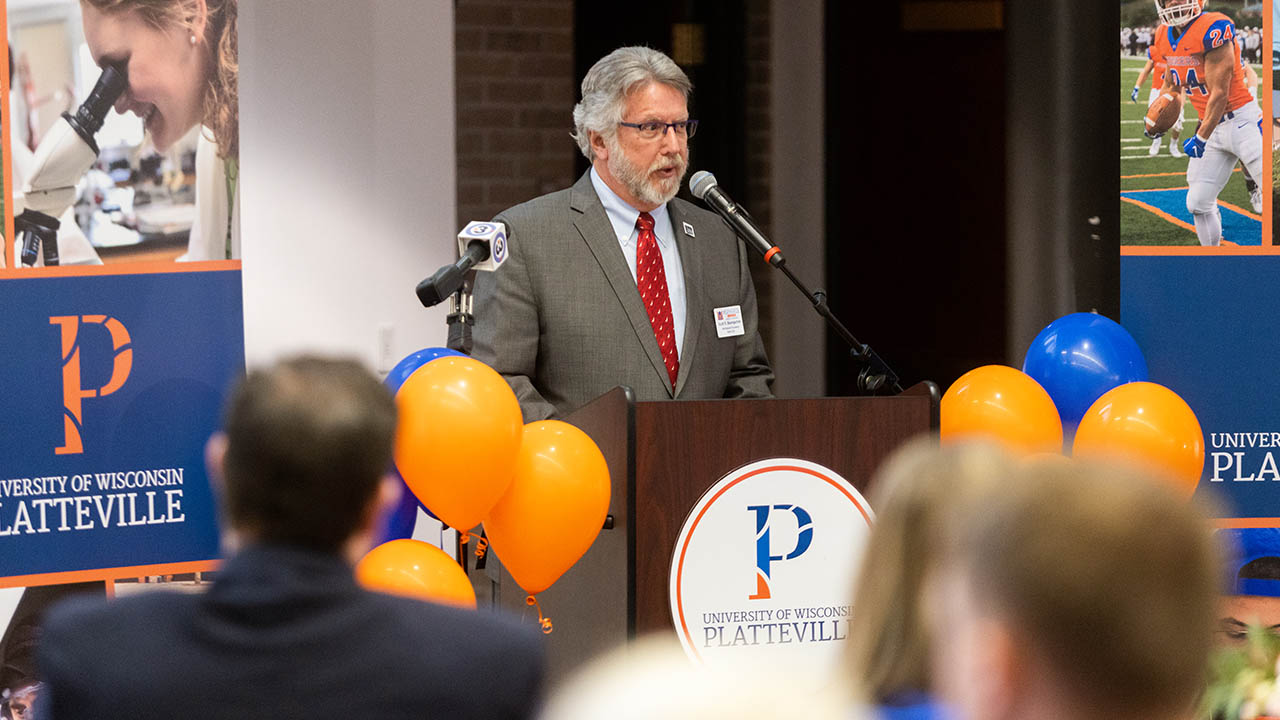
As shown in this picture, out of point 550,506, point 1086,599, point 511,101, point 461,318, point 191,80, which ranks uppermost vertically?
point 511,101

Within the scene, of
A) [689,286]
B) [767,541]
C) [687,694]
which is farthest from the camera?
[689,286]

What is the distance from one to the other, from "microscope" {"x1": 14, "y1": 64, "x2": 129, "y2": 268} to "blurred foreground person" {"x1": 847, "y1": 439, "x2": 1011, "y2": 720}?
2.36m

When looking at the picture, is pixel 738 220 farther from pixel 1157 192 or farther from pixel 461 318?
pixel 1157 192

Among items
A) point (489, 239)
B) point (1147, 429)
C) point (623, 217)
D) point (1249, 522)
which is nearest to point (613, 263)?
point (623, 217)

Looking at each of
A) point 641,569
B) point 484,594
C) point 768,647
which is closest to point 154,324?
point 641,569

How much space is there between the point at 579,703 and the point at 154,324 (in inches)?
102

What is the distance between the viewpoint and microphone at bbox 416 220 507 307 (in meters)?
2.61

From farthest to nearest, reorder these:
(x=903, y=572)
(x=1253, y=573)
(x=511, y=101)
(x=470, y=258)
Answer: (x=511, y=101), (x=1253, y=573), (x=470, y=258), (x=903, y=572)

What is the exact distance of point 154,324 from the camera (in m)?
3.18

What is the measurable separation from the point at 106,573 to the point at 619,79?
1.53m

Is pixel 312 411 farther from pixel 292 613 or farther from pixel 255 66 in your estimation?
pixel 255 66

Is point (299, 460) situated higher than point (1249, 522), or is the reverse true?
point (299, 460)

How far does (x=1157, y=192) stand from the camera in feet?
11.4

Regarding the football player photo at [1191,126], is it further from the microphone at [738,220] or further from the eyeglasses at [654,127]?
the microphone at [738,220]
